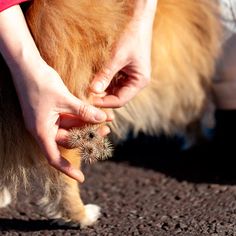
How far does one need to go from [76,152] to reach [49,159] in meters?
0.19

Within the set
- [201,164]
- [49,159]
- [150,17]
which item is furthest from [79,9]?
[201,164]

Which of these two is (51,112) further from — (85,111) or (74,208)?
(74,208)

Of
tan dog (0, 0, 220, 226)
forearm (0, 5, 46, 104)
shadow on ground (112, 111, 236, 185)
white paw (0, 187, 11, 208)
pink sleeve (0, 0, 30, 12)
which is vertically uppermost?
pink sleeve (0, 0, 30, 12)

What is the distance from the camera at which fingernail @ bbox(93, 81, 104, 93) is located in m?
1.65

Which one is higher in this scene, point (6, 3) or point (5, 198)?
point (6, 3)

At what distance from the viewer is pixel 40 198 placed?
6.66 feet

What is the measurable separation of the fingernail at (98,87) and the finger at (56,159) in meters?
0.20

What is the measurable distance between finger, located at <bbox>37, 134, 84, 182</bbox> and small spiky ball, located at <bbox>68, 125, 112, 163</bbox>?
4 cm

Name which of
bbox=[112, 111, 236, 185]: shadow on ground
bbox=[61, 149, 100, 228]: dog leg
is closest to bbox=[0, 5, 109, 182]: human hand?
bbox=[61, 149, 100, 228]: dog leg

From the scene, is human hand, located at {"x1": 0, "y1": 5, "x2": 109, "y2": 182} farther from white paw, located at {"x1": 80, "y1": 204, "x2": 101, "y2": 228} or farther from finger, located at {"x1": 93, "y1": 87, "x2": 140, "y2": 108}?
white paw, located at {"x1": 80, "y1": 204, "x2": 101, "y2": 228}

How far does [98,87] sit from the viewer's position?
1.65 meters

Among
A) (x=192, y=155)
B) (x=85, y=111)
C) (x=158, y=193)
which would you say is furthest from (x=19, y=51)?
(x=192, y=155)

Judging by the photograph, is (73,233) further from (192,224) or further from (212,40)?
(212,40)

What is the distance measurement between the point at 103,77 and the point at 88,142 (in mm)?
197
